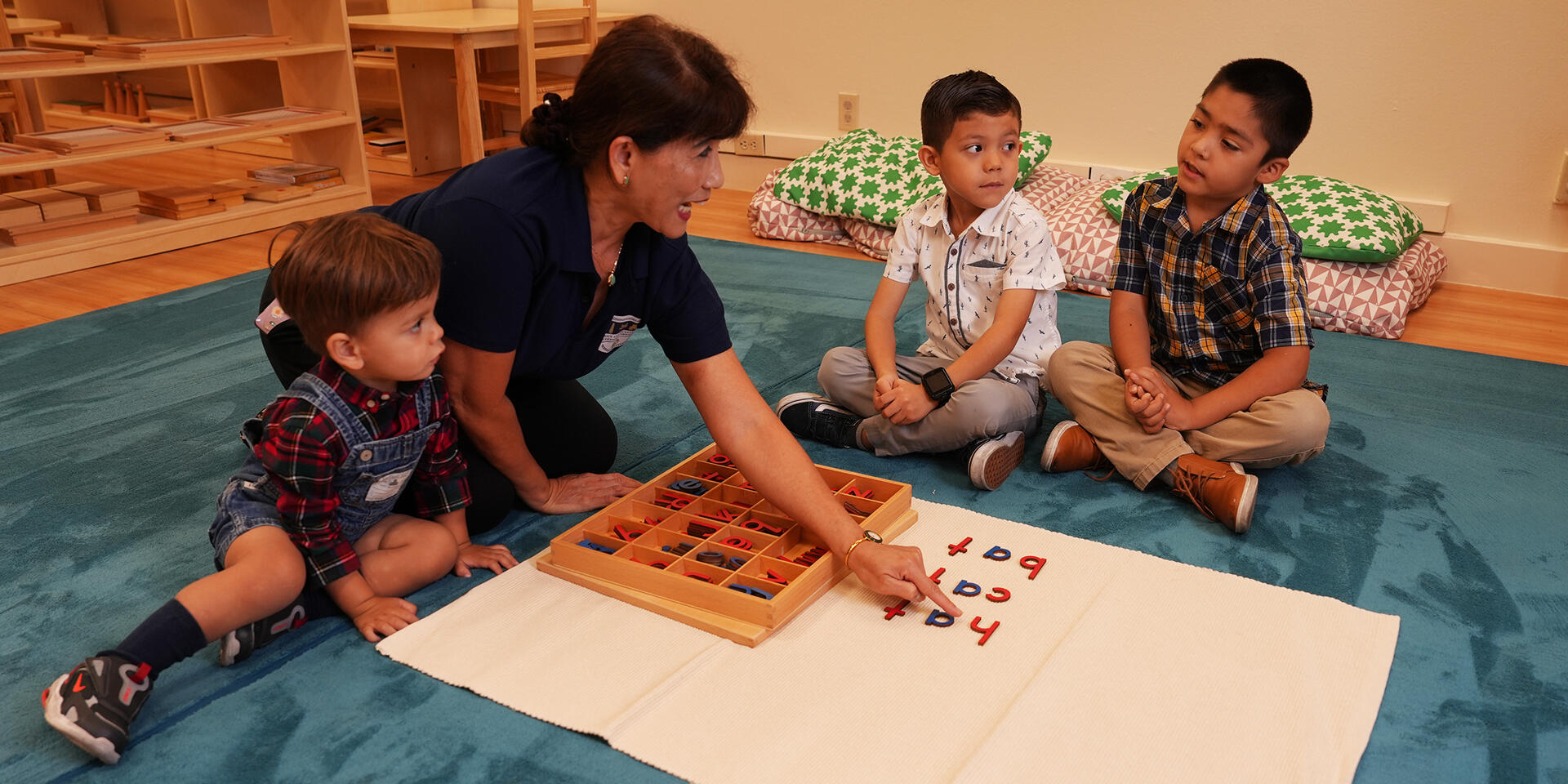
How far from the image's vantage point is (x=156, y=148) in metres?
3.44

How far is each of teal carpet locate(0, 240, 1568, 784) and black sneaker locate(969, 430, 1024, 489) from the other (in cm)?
4

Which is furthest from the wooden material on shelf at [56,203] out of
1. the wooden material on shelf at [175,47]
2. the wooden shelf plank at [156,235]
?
the wooden material on shelf at [175,47]

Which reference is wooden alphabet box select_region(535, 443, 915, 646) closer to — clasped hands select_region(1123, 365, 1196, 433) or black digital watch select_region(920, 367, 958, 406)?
black digital watch select_region(920, 367, 958, 406)

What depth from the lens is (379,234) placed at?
131 cm

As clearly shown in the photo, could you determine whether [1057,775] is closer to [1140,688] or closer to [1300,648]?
[1140,688]

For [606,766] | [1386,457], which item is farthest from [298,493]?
[1386,457]

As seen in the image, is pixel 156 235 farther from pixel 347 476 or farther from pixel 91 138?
pixel 347 476

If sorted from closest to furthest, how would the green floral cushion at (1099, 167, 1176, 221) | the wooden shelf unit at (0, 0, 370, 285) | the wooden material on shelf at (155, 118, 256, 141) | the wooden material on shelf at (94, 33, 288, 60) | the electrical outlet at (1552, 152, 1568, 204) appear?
the electrical outlet at (1552, 152, 1568, 204) < the green floral cushion at (1099, 167, 1176, 221) < the wooden shelf unit at (0, 0, 370, 285) < the wooden material on shelf at (94, 33, 288, 60) < the wooden material on shelf at (155, 118, 256, 141)

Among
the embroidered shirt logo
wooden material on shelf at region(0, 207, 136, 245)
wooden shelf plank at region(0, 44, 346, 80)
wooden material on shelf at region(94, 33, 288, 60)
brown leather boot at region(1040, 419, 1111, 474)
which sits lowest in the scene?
brown leather boot at region(1040, 419, 1111, 474)

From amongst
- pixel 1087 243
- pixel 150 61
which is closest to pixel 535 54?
pixel 150 61

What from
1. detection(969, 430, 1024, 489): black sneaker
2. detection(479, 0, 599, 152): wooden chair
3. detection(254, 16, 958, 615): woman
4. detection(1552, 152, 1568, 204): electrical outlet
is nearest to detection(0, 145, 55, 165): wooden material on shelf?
detection(479, 0, 599, 152): wooden chair

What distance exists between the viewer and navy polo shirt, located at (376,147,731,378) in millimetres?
1434

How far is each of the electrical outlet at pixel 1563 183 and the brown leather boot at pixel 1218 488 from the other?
1.85 meters

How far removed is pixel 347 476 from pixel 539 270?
1.25 ft
